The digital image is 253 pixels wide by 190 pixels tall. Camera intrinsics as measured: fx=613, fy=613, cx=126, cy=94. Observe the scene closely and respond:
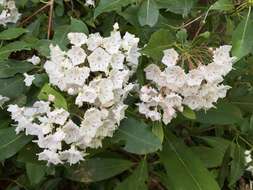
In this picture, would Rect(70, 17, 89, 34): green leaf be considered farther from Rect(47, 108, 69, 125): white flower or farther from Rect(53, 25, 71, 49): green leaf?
Rect(47, 108, 69, 125): white flower

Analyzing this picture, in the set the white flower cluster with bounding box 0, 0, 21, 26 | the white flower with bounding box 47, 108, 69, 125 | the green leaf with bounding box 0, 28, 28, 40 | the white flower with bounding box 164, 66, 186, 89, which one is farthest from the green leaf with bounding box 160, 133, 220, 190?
the white flower cluster with bounding box 0, 0, 21, 26

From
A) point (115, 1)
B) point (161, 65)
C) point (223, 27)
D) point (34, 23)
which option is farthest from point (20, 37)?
point (223, 27)

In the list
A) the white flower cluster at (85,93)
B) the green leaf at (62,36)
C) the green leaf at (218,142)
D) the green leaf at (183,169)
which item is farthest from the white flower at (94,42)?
the green leaf at (218,142)

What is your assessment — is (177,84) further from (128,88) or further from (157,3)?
(157,3)

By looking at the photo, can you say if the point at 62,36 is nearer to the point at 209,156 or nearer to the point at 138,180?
the point at 138,180

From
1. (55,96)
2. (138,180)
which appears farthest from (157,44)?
(138,180)

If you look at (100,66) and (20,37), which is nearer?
(100,66)
